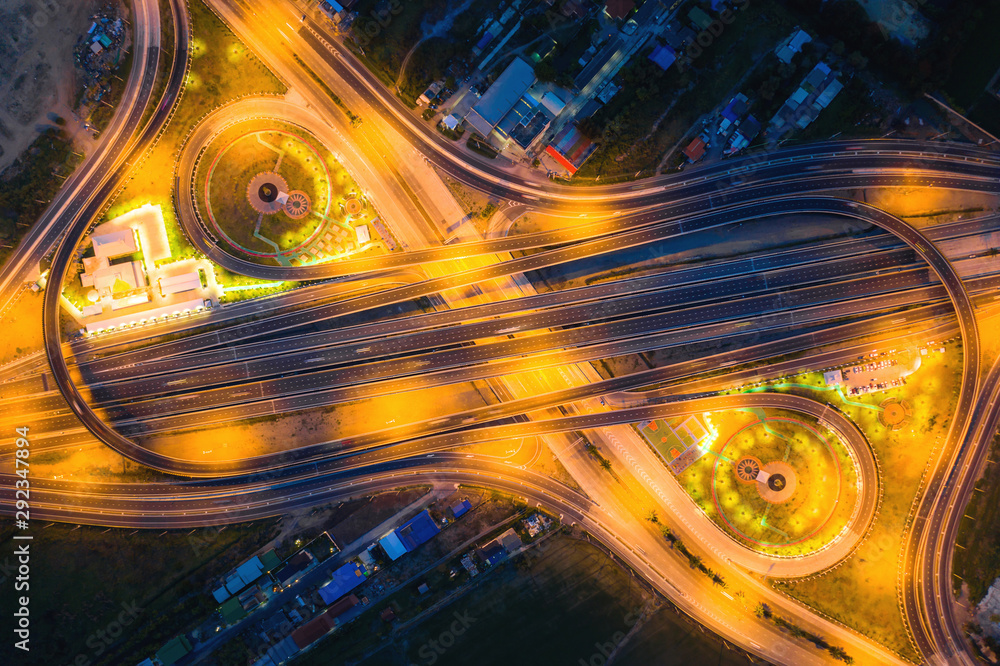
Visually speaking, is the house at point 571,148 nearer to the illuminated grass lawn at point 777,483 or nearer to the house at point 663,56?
the house at point 663,56

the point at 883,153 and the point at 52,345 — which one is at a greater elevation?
the point at 52,345

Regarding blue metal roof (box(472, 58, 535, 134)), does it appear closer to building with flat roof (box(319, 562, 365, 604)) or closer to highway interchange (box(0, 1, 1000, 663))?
highway interchange (box(0, 1, 1000, 663))

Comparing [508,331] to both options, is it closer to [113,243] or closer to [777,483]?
[777,483]

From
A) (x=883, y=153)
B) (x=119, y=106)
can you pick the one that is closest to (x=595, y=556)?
(x=883, y=153)

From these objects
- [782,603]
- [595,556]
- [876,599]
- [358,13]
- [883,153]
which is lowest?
[876,599]

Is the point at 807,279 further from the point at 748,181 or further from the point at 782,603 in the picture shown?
the point at 782,603

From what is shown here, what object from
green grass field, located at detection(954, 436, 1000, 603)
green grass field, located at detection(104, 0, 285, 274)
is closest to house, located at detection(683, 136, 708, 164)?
green grass field, located at detection(954, 436, 1000, 603)
